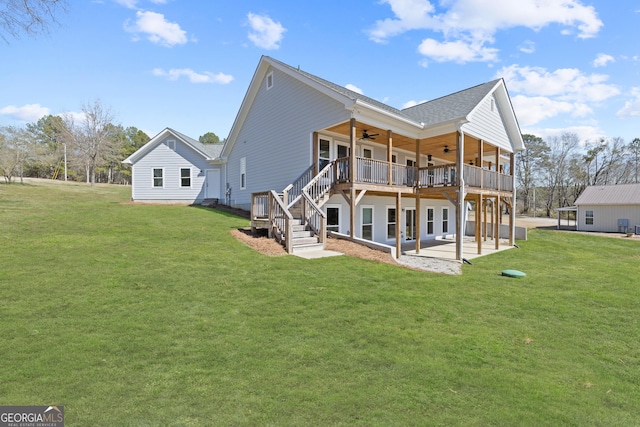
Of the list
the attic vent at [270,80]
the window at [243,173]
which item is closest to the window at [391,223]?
the window at [243,173]

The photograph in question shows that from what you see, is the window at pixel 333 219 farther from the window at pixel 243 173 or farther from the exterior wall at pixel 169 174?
the exterior wall at pixel 169 174

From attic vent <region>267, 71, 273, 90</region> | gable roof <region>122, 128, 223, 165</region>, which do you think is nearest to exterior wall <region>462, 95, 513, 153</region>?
attic vent <region>267, 71, 273, 90</region>

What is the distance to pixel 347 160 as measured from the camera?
1207cm

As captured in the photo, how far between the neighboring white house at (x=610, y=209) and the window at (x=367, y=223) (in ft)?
93.4

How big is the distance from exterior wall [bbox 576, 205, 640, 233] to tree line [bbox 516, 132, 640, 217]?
2024 centimetres

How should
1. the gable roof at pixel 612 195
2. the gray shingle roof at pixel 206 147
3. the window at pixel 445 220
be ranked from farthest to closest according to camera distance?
the gable roof at pixel 612 195 → the gray shingle roof at pixel 206 147 → the window at pixel 445 220

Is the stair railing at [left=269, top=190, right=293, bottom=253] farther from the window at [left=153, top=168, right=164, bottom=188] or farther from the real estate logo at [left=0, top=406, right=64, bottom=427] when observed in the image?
the window at [left=153, top=168, right=164, bottom=188]

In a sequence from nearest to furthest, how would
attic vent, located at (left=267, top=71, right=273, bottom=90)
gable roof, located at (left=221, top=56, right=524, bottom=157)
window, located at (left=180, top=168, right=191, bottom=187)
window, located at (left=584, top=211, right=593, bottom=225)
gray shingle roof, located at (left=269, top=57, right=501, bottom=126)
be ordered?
gable roof, located at (left=221, top=56, right=524, bottom=157)
gray shingle roof, located at (left=269, top=57, right=501, bottom=126)
attic vent, located at (left=267, top=71, right=273, bottom=90)
window, located at (left=180, top=168, right=191, bottom=187)
window, located at (left=584, top=211, right=593, bottom=225)

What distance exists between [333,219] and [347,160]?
3.18m

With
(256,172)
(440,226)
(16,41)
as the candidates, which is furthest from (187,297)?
(440,226)

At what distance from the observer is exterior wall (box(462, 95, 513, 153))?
14891mm

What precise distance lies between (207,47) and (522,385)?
608 inches

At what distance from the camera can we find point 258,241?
1045 centimetres

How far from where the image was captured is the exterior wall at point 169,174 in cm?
2189
